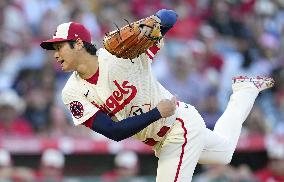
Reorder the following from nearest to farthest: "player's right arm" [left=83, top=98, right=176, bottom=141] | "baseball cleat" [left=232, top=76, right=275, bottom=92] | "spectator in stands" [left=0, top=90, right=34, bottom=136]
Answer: "player's right arm" [left=83, top=98, right=176, bottom=141], "baseball cleat" [left=232, top=76, right=275, bottom=92], "spectator in stands" [left=0, top=90, right=34, bottom=136]

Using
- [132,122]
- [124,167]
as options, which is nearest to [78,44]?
[132,122]

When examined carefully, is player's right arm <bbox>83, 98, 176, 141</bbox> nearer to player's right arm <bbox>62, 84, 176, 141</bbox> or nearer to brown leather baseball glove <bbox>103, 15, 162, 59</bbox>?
player's right arm <bbox>62, 84, 176, 141</bbox>

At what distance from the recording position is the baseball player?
7055 mm

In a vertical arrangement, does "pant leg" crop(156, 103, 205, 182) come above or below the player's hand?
below

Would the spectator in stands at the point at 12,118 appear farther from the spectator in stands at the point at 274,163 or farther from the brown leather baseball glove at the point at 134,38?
the brown leather baseball glove at the point at 134,38

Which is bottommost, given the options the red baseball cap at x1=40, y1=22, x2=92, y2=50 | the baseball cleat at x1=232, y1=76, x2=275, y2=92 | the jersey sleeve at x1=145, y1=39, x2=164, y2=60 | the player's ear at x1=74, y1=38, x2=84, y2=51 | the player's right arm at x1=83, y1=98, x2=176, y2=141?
the player's right arm at x1=83, y1=98, x2=176, y2=141

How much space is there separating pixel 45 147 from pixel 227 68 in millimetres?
→ 3777

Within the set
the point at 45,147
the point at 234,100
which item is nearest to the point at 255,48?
the point at 45,147

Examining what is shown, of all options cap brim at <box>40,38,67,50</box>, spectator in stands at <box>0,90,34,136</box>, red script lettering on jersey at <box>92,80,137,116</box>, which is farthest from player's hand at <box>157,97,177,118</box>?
spectator in stands at <box>0,90,34,136</box>

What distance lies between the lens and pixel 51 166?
31.3 feet

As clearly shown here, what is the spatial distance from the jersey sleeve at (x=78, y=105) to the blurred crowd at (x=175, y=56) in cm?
299

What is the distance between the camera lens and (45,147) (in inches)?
388

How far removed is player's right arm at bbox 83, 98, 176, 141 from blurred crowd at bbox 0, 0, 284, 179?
3.14 metres

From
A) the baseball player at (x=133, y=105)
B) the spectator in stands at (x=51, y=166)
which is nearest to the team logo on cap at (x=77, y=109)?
the baseball player at (x=133, y=105)
